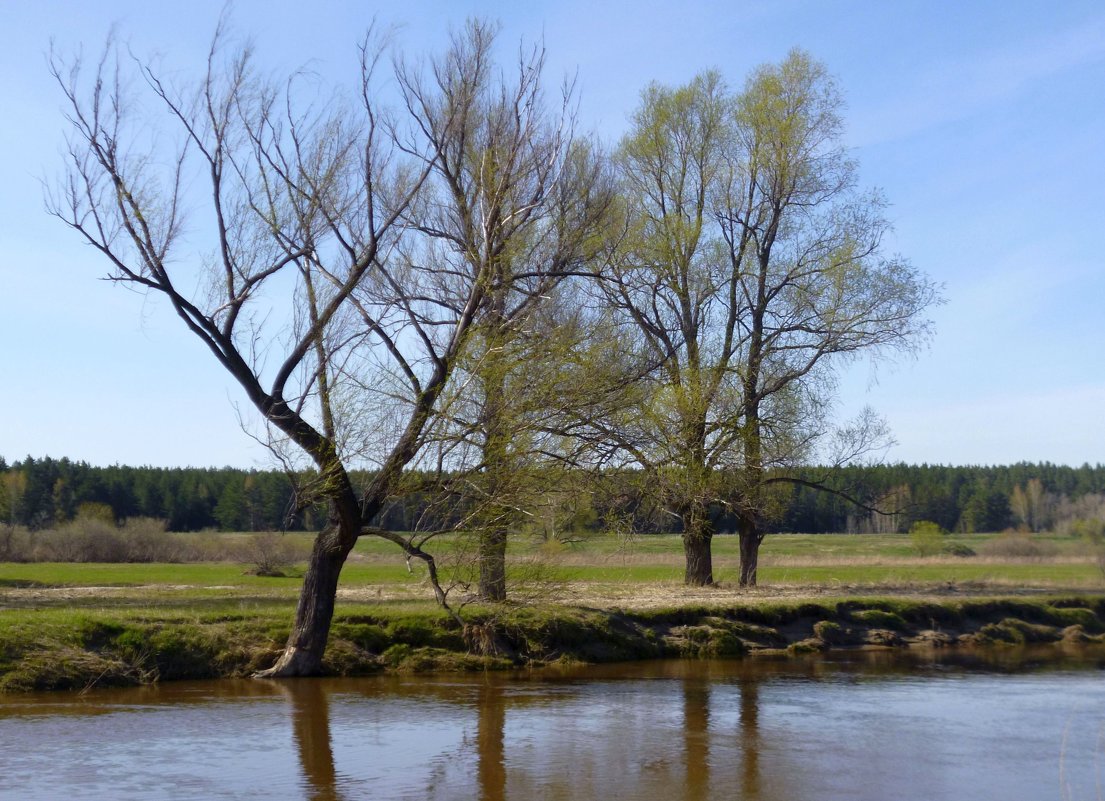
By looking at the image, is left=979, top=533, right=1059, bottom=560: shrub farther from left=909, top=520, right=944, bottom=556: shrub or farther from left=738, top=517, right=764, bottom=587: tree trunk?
left=738, top=517, right=764, bottom=587: tree trunk

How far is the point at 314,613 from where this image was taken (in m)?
17.5

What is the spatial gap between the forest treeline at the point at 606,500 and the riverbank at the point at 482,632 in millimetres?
2279

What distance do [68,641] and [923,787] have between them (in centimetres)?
1295

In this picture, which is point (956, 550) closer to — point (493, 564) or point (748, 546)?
point (748, 546)

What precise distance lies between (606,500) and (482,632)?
512 cm

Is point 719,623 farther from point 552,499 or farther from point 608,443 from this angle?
point 552,499

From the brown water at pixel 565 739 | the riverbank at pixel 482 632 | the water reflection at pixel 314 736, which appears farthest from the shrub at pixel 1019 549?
the water reflection at pixel 314 736

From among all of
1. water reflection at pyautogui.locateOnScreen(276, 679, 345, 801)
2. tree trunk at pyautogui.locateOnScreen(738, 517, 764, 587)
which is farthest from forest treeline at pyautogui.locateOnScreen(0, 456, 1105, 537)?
water reflection at pyautogui.locateOnScreen(276, 679, 345, 801)

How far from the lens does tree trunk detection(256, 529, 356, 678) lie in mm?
17297

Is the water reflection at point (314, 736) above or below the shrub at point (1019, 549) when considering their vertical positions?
below

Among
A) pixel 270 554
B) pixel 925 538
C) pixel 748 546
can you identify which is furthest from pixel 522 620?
pixel 925 538

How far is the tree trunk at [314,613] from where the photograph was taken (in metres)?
17.3

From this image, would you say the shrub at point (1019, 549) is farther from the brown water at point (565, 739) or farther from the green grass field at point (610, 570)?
the brown water at point (565, 739)

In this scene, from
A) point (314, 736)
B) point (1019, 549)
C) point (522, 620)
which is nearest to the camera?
point (314, 736)
